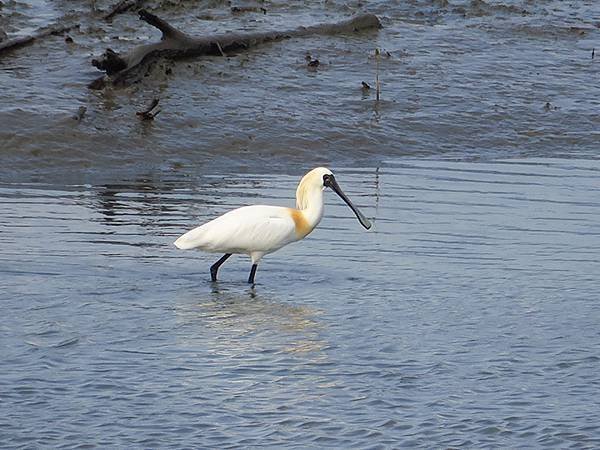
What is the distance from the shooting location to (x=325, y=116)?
636 inches

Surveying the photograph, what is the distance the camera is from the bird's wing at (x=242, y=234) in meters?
10.5

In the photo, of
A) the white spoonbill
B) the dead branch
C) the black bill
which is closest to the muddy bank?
the dead branch

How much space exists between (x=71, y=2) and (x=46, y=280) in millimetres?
10589

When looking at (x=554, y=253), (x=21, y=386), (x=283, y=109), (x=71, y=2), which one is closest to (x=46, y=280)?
(x=21, y=386)

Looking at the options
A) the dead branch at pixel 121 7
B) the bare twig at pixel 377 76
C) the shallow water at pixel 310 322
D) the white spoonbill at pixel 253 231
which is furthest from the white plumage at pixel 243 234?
the dead branch at pixel 121 7

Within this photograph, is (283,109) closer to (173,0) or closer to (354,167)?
(354,167)

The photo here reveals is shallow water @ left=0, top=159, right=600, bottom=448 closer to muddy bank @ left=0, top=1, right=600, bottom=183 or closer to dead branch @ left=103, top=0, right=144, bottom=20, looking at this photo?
muddy bank @ left=0, top=1, right=600, bottom=183

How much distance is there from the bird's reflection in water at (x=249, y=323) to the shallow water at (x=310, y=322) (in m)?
0.02

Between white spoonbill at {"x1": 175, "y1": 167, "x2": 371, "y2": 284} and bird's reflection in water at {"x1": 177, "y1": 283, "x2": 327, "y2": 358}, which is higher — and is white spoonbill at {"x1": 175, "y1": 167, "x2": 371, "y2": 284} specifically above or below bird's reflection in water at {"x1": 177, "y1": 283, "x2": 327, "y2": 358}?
above

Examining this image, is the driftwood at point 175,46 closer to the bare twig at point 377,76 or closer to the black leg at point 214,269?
the bare twig at point 377,76

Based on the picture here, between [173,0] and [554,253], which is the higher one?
[173,0]

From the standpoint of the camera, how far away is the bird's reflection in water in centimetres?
869

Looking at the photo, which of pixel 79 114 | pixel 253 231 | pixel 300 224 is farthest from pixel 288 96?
pixel 253 231

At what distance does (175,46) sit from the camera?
1689 cm
